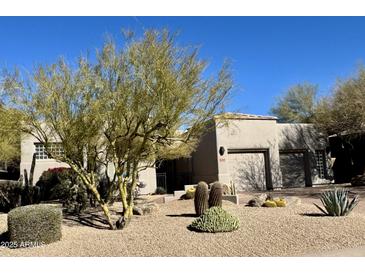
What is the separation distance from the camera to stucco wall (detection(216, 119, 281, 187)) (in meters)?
20.5

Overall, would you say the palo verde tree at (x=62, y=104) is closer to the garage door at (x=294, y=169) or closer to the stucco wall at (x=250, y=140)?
the stucco wall at (x=250, y=140)

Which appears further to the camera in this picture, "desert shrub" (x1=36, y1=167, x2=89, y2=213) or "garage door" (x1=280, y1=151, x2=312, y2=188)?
"garage door" (x1=280, y1=151, x2=312, y2=188)

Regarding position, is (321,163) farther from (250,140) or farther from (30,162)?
(30,162)

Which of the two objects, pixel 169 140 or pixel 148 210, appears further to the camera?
pixel 148 210

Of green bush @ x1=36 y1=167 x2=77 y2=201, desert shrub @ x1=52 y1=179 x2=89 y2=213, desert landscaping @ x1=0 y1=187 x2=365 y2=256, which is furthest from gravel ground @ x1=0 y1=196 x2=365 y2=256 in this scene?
green bush @ x1=36 y1=167 x2=77 y2=201

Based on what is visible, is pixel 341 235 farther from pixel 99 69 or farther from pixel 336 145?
pixel 336 145

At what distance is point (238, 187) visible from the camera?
2147 cm

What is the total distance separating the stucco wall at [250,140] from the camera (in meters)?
20.5

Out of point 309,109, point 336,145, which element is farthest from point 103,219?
point 309,109

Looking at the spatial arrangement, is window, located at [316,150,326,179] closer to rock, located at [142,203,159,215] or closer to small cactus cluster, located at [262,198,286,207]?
small cactus cluster, located at [262,198,286,207]

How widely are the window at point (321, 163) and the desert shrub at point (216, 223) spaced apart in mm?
15650

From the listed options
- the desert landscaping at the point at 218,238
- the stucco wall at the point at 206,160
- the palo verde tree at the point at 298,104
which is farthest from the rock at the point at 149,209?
the palo verde tree at the point at 298,104

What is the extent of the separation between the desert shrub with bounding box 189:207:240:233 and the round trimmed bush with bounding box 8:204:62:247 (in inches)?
134

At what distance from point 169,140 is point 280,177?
1234 centimetres
